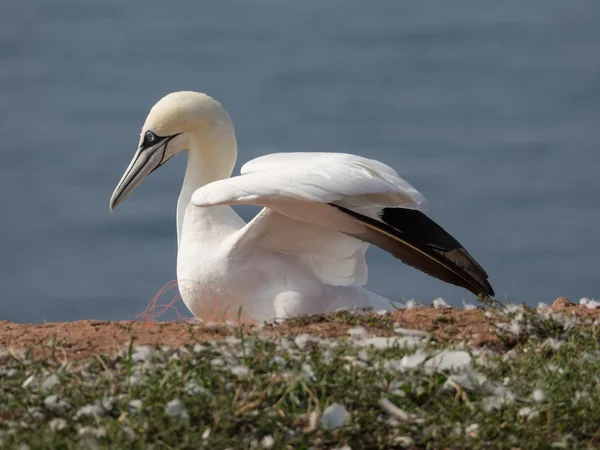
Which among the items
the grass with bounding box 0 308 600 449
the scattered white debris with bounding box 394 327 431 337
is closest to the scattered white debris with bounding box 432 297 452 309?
the scattered white debris with bounding box 394 327 431 337

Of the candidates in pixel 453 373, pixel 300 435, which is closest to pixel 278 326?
pixel 453 373

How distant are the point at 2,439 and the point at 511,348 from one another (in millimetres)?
2503

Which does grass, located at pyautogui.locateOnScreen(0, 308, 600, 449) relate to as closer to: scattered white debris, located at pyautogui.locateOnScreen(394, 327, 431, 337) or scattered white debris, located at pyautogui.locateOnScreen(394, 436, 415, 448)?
scattered white debris, located at pyautogui.locateOnScreen(394, 436, 415, 448)

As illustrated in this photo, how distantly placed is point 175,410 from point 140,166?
3.88 meters

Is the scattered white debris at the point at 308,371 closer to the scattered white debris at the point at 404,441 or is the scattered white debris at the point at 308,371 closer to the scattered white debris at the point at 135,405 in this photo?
the scattered white debris at the point at 404,441

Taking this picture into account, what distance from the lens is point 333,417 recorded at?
14.6 feet

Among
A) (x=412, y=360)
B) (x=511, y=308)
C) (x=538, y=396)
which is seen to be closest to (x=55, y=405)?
(x=412, y=360)

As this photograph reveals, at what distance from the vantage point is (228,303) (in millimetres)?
7230

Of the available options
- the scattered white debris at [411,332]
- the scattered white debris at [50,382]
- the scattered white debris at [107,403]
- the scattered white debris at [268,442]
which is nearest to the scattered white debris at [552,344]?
the scattered white debris at [411,332]

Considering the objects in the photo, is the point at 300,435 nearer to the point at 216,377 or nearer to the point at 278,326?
the point at 216,377

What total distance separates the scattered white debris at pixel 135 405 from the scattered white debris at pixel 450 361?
1.20m

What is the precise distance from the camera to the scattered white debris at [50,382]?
185 inches

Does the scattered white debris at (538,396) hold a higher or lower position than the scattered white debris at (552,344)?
lower

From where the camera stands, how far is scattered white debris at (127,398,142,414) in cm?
443
